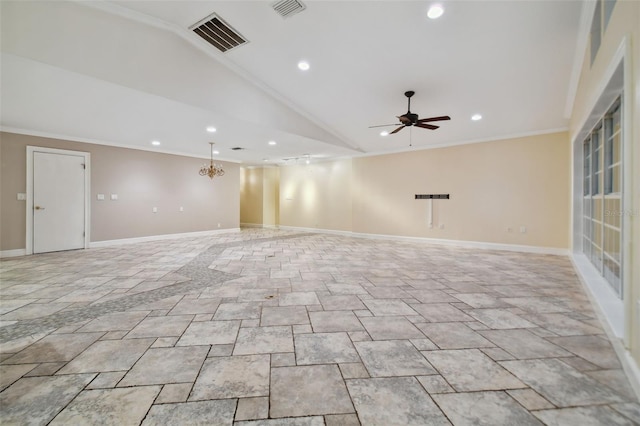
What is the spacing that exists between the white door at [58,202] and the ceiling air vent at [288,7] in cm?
584

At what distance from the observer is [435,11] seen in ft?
10.2

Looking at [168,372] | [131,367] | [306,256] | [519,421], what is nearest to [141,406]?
[168,372]

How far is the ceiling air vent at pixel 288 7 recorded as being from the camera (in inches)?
124

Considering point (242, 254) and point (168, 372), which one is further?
point (242, 254)

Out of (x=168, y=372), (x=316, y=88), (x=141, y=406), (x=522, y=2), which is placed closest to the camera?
(x=141, y=406)

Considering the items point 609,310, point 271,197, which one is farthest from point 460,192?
point 271,197

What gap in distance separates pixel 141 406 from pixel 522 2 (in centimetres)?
485

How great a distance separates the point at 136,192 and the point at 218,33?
5148 millimetres

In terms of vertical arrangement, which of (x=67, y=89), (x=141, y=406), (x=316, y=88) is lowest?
(x=141, y=406)

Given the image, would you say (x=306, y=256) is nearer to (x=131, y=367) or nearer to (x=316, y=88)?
(x=316, y=88)

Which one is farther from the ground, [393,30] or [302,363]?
[393,30]

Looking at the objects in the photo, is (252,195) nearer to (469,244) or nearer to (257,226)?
(257,226)

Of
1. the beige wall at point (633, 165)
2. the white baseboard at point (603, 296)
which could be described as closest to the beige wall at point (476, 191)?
the white baseboard at point (603, 296)

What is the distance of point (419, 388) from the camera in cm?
151
